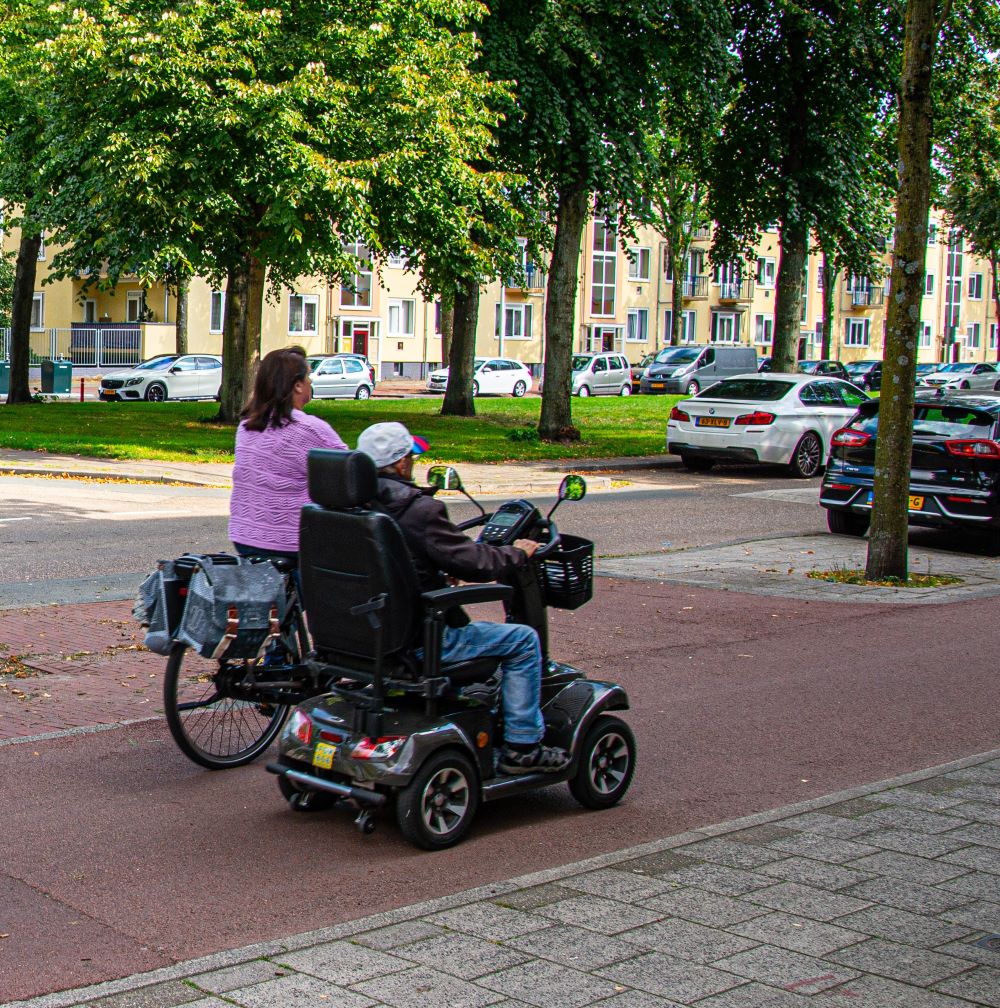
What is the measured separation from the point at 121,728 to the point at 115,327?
54276mm

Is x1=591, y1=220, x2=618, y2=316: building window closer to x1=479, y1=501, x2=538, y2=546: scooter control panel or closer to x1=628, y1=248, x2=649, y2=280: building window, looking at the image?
x1=628, y1=248, x2=649, y2=280: building window

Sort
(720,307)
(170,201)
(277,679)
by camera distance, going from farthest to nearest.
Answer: (720,307) → (170,201) → (277,679)

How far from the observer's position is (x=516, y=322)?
247ft

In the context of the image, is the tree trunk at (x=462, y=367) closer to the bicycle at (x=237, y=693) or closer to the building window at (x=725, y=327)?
the bicycle at (x=237, y=693)

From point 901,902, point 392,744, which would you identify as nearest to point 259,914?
point 392,744

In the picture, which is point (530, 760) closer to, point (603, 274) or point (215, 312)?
point (215, 312)

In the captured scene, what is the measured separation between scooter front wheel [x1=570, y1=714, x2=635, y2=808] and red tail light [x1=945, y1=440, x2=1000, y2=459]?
924cm

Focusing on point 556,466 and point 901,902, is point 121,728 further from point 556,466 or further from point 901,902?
point 556,466

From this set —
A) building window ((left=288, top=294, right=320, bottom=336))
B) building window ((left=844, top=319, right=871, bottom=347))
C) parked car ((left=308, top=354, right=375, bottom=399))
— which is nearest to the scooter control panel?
parked car ((left=308, top=354, right=375, bottom=399))

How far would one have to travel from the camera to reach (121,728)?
6953 millimetres

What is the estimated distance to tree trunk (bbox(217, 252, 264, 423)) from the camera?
25.6 m

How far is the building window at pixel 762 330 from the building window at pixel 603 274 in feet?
43.7

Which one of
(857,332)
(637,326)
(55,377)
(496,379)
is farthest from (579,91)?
(857,332)

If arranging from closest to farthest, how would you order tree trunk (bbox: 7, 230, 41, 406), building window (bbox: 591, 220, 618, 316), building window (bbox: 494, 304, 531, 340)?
tree trunk (bbox: 7, 230, 41, 406)
building window (bbox: 494, 304, 531, 340)
building window (bbox: 591, 220, 618, 316)
